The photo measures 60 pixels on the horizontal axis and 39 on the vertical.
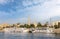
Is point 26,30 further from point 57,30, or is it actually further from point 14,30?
point 57,30

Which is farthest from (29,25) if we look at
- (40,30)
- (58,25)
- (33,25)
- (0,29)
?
(0,29)

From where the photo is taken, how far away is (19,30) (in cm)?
12688

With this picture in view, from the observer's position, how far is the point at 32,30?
11900 centimetres

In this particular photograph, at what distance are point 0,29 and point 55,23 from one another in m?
66.1

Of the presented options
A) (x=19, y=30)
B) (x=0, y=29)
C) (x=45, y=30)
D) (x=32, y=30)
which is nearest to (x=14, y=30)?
(x=19, y=30)

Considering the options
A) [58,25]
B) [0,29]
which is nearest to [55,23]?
[58,25]

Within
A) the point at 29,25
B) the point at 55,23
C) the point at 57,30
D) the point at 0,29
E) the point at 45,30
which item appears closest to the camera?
the point at 57,30

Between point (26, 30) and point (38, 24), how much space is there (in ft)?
67.6

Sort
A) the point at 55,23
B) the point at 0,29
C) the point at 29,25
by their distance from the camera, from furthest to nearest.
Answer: the point at 0,29
the point at 29,25
the point at 55,23

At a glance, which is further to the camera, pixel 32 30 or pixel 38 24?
pixel 38 24

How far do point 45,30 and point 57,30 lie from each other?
10406 mm

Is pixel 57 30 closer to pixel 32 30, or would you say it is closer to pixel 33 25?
pixel 32 30

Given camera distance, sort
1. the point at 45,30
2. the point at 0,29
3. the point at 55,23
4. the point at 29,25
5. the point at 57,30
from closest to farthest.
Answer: the point at 57,30, the point at 45,30, the point at 55,23, the point at 29,25, the point at 0,29

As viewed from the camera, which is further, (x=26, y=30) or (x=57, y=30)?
(x=26, y=30)
